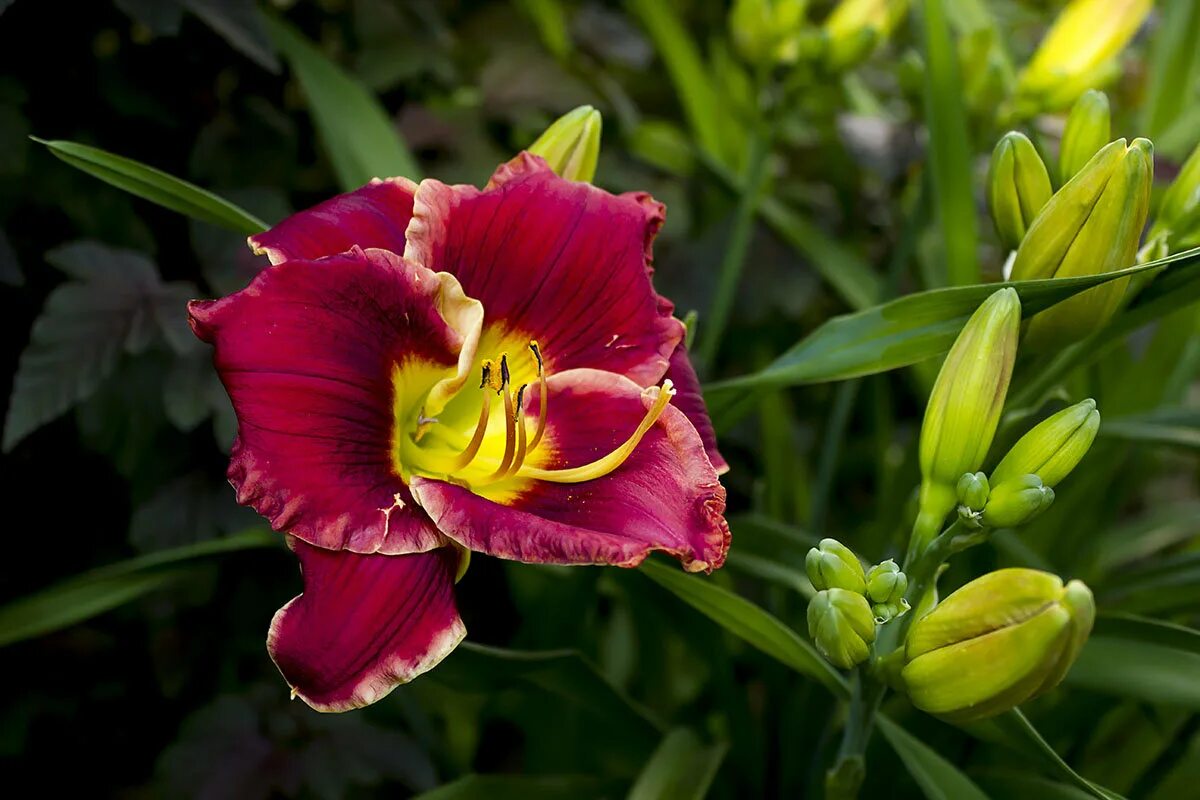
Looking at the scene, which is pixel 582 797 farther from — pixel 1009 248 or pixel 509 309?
pixel 1009 248

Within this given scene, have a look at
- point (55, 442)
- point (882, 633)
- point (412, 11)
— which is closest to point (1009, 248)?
point (882, 633)

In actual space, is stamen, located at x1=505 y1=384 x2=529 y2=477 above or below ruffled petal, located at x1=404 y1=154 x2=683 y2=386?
below

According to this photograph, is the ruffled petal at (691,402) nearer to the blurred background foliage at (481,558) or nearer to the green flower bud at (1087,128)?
the blurred background foliage at (481,558)

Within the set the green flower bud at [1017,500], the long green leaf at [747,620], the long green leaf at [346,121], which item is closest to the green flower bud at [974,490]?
the green flower bud at [1017,500]

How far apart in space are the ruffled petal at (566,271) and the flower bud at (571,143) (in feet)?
0.11

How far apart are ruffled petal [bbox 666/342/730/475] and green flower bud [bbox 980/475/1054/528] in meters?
0.13

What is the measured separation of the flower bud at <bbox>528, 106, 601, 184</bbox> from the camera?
0.59 m

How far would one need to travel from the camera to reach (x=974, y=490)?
496 millimetres

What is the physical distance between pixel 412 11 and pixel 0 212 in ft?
1.22

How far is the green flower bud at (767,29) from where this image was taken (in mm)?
867

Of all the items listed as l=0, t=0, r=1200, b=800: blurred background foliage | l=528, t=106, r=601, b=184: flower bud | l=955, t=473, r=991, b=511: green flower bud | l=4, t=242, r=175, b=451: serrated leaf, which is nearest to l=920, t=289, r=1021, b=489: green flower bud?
l=955, t=473, r=991, b=511: green flower bud

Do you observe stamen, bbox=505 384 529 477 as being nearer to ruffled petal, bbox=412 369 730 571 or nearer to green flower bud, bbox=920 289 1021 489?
ruffled petal, bbox=412 369 730 571

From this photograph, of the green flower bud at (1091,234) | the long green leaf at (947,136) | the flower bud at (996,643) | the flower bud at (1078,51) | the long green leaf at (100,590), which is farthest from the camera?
the flower bud at (1078,51)

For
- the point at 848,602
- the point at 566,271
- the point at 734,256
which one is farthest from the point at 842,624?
the point at 734,256
